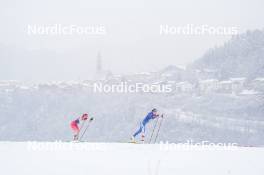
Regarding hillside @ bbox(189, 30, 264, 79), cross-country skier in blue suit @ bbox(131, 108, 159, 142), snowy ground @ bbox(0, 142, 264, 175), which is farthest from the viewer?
hillside @ bbox(189, 30, 264, 79)

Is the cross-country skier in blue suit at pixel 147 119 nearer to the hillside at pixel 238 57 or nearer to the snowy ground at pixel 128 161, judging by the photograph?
the snowy ground at pixel 128 161

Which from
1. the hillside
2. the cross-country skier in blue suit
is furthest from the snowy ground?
the hillside

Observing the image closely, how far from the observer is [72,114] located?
137750 mm

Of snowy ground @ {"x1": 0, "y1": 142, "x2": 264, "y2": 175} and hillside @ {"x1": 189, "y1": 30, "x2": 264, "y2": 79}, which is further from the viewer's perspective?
hillside @ {"x1": 189, "y1": 30, "x2": 264, "y2": 79}

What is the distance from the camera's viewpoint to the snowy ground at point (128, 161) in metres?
5.90

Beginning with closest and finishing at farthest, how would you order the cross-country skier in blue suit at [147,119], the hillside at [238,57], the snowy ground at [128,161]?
the snowy ground at [128,161], the cross-country skier in blue suit at [147,119], the hillside at [238,57]

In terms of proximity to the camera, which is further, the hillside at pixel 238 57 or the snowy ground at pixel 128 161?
the hillside at pixel 238 57

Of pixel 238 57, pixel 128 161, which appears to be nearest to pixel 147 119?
pixel 128 161

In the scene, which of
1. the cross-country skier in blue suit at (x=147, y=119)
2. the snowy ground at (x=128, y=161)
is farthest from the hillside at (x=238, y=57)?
the snowy ground at (x=128, y=161)

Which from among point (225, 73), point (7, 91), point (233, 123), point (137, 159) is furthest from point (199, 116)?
point (137, 159)

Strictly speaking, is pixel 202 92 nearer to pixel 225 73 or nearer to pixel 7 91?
pixel 225 73

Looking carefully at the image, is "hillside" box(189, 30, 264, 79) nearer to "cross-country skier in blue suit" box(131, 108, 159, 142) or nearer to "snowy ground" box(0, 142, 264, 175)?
"cross-country skier in blue suit" box(131, 108, 159, 142)

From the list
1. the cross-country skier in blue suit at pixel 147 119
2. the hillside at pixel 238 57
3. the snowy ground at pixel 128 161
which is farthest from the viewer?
the hillside at pixel 238 57

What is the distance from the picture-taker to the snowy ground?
5.90 meters
